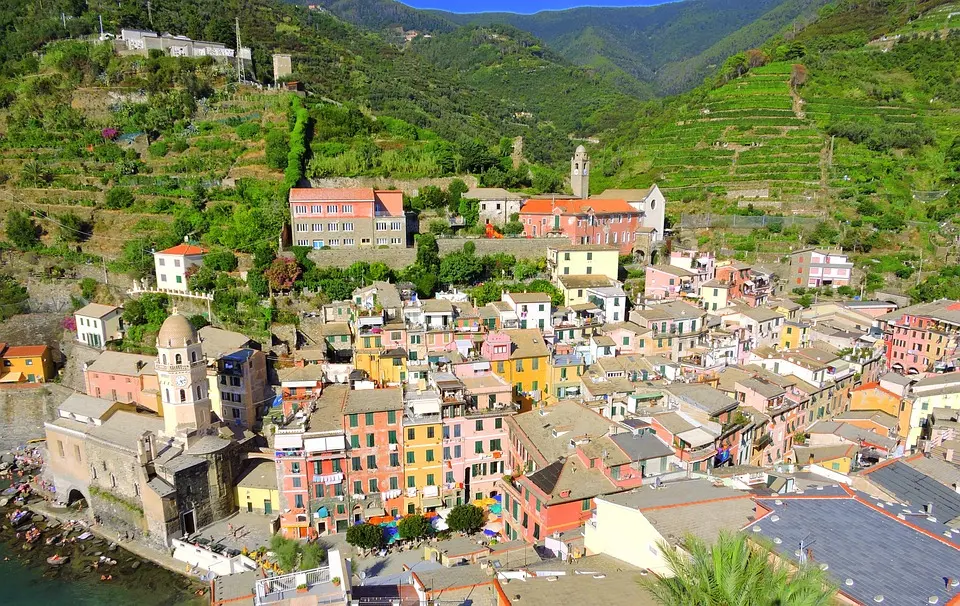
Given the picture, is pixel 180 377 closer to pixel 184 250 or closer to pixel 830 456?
pixel 184 250

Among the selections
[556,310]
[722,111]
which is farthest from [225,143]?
[722,111]

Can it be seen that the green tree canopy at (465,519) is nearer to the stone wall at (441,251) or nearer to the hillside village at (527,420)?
the hillside village at (527,420)

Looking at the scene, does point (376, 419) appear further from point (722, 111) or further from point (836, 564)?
point (722, 111)

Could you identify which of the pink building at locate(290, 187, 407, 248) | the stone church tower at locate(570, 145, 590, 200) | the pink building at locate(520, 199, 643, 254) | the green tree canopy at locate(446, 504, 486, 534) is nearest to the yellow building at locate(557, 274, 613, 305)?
the pink building at locate(520, 199, 643, 254)

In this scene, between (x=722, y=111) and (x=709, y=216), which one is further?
(x=722, y=111)

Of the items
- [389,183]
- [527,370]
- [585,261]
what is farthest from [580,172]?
[527,370]
